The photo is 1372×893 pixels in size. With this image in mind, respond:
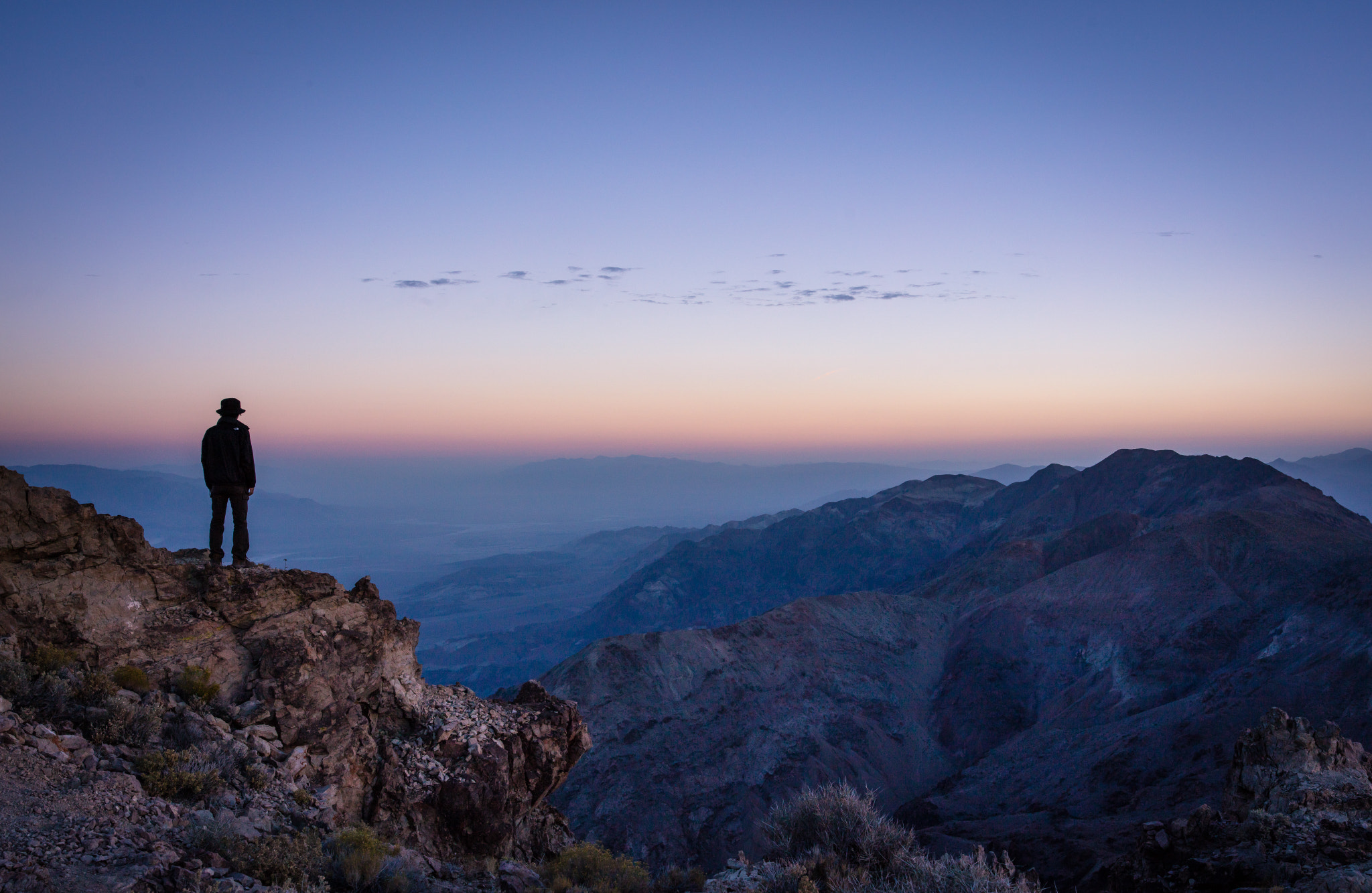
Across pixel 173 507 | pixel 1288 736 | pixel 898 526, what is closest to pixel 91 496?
pixel 173 507

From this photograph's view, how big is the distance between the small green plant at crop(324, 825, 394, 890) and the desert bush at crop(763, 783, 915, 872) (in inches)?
196

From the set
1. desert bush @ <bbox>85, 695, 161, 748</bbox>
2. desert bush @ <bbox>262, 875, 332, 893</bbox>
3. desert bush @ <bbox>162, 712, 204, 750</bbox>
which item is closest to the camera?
desert bush @ <bbox>262, 875, 332, 893</bbox>

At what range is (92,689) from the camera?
7109 mm

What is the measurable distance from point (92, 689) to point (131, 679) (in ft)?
1.40

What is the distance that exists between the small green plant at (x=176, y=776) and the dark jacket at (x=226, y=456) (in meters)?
3.46

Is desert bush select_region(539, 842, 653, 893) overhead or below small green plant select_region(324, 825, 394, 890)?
below

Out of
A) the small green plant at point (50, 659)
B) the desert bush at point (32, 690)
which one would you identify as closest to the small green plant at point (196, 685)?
the small green plant at point (50, 659)

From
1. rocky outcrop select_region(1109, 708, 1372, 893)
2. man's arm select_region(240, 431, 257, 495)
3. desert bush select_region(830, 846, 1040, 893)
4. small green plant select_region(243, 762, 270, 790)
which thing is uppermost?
man's arm select_region(240, 431, 257, 495)

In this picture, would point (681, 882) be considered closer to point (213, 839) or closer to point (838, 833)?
point (838, 833)

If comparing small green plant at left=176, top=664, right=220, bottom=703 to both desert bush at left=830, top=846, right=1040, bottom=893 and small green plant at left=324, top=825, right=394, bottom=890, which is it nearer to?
small green plant at left=324, top=825, right=394, bottom=890

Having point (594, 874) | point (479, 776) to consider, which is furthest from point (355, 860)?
point (479, 776)

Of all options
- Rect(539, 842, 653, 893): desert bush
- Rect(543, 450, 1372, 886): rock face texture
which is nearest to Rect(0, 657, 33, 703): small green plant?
Rect(539, 842, 653, 893): desert bush

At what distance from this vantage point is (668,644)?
4388 cm

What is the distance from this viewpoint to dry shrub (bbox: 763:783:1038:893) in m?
7.84
